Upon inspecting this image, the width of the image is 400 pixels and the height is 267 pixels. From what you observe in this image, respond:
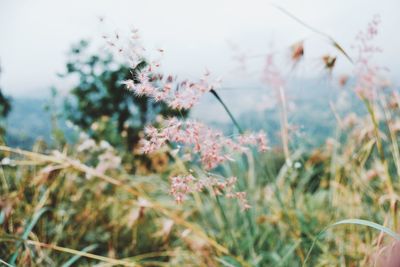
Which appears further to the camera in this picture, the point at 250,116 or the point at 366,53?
the point at 250,116

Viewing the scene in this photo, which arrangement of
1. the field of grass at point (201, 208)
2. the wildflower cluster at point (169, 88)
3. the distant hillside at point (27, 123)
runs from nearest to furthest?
the wildflower cluster at point (169, 88) → the field of grass at point (201, 208) → the distant hillside at point (27, 123)

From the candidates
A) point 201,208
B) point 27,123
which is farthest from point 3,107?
point 201,208

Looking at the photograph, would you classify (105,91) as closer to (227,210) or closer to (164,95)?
(227,210)

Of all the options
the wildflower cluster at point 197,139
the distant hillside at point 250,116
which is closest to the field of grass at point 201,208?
the wildflower cluster at point 197,139

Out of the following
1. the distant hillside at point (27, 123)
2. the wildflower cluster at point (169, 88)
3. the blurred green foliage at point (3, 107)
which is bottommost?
the distant hillside at point (27, 123)

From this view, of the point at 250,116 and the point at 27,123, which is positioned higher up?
the point at 250,116

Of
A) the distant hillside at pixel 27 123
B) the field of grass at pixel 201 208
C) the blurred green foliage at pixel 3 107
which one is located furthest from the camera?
the distant hillside at pixel 27 123

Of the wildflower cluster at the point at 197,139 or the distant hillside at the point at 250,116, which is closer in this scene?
the wildflower cluster at the point at 197,139

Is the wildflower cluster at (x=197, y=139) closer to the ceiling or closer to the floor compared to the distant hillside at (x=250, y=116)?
closer to the ceiling

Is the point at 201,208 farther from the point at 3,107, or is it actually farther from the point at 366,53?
the point at 3,107

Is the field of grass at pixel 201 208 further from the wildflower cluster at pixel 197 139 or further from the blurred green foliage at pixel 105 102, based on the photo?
the blurred green foliage at pixel 105 102

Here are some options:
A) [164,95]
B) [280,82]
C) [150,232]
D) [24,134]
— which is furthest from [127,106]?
[164,95]

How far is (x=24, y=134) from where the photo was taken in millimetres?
2969

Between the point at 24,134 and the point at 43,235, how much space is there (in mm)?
1213
